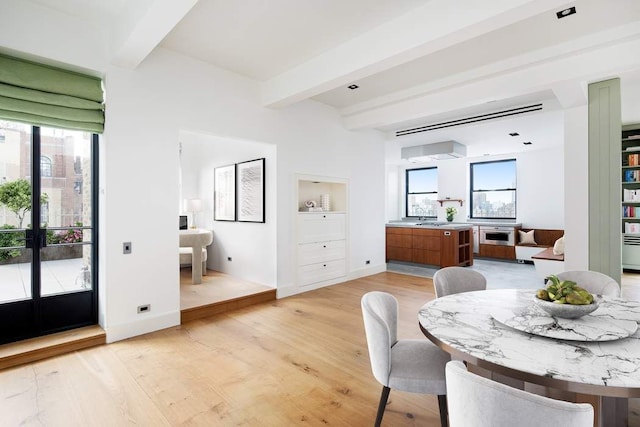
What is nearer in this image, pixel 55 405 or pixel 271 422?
pixel 271 422

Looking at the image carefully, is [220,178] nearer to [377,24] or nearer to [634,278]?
[377,24]

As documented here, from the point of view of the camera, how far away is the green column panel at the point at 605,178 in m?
3.76

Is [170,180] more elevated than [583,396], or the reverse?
[170,180]

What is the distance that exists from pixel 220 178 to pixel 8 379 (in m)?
3.96

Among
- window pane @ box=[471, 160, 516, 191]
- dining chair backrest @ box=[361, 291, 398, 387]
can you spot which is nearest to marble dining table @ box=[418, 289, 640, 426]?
dining chair backrest @ box=[361, 291, 398, 387]

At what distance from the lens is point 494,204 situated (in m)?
9.02

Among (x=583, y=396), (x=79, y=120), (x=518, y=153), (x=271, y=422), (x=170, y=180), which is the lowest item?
(x=271, y=422)

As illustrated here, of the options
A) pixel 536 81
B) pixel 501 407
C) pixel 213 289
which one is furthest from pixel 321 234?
pixel 501 407

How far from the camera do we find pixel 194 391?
2.37 meters

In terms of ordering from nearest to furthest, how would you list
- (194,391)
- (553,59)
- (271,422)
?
(271,422) → (194,391) → (553,59)

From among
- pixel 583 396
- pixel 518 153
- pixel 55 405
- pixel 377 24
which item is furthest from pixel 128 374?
pixel 518 153

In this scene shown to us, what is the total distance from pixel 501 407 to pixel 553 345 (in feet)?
1.97

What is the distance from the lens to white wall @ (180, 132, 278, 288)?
488 centimetres

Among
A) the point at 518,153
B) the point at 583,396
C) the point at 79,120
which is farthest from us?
the point at 518,153
